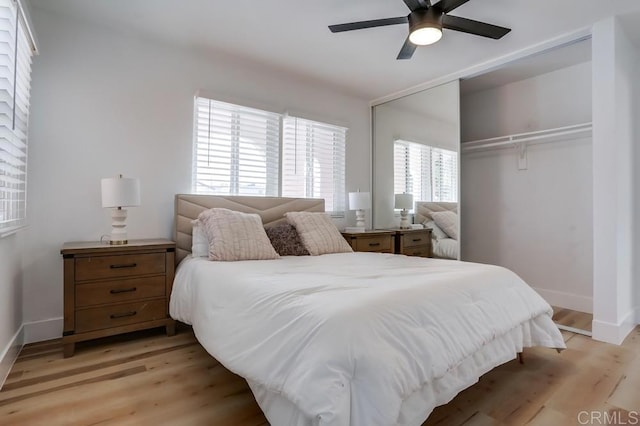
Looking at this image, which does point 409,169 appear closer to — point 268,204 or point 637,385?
point 268,204

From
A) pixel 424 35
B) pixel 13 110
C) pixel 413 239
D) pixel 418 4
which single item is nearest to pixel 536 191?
pixel 413 239

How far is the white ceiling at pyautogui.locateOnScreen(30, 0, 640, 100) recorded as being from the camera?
2.41 metres

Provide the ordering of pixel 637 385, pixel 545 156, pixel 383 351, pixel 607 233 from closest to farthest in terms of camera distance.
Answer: pixel 383 351 → pixel 637 385 → pixel 607 233 → pixel 545 156

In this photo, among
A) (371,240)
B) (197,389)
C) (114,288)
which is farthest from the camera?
(371,240)

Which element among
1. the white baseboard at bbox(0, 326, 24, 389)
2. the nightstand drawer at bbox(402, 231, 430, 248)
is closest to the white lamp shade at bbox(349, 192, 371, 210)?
the nightstand drawer at bbox(402, 231, 430, 248)

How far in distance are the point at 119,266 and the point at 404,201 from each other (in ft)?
10.0

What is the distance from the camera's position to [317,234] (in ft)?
9.75

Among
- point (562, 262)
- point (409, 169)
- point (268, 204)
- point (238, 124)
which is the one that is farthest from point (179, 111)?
point (562, 262)

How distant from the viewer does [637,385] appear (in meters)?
1.86

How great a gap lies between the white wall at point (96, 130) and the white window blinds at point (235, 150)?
0.35 feet

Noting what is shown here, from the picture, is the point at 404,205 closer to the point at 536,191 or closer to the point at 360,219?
the point at 360,219

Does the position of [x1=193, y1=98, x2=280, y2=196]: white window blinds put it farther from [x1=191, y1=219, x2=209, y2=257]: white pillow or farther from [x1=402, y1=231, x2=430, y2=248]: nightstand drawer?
[x1=402, y1=231, x2=430, y2=248]: nightstand drawer

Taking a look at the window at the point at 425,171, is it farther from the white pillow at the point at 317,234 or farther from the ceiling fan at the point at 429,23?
the ceiling fan at the point at 429,23

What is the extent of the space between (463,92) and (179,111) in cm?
331
